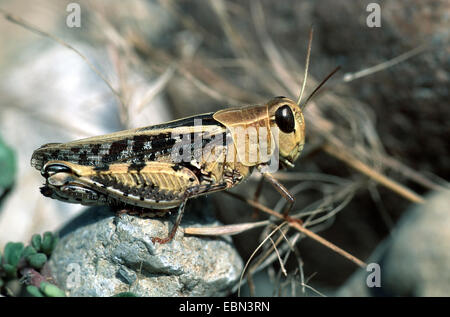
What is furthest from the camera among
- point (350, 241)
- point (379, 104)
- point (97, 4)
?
point (97, 4)

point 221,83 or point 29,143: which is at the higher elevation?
point 221,83

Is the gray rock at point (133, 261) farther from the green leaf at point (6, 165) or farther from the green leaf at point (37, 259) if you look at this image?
the green leaf at point (6, 165)

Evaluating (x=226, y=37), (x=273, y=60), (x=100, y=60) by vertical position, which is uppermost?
(x=226, y=37)

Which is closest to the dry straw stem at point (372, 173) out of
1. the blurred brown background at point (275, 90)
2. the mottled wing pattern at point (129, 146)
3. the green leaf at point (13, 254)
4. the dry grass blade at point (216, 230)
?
the blurred brown background at point (275, 90)

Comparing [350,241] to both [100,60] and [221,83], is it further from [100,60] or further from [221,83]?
[100,60]

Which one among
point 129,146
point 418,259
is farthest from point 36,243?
point 418,259

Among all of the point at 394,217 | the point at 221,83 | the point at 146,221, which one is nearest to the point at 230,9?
the point at 221,83
